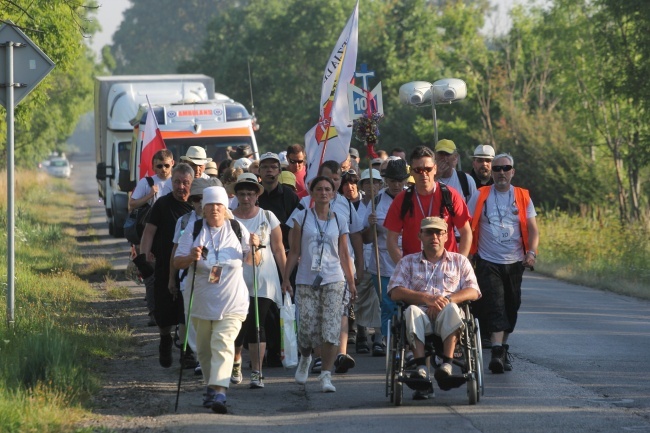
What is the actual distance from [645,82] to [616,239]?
310 centimetres

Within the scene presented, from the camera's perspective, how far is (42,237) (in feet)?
A: 88.9

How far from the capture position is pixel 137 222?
13.4m

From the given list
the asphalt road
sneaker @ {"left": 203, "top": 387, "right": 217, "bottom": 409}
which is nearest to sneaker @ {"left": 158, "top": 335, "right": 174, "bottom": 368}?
the asphalt road

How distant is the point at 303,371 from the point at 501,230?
2309mm

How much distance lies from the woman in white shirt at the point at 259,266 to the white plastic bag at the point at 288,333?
120 millimetres

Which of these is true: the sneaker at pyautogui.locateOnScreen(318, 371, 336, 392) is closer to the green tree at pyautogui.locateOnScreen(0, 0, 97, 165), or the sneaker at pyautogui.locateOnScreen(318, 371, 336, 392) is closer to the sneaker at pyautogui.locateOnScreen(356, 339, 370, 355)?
the sneaker at pyautogui.locateOnScreen(356, 339, 370, 355)

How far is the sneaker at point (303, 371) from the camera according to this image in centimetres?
1068

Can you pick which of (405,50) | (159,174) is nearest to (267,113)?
(405,50)

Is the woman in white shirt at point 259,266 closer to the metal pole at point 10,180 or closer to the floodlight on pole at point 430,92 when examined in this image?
the metal pole at point 10,180

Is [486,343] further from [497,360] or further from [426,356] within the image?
[426,356]

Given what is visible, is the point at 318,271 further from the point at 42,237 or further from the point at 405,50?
the point at 405,50

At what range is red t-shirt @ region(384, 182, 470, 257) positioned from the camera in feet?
34.6

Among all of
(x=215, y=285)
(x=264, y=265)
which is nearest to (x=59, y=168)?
(x=264, y=265)

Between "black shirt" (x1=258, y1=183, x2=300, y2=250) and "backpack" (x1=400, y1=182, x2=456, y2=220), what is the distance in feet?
6.10
